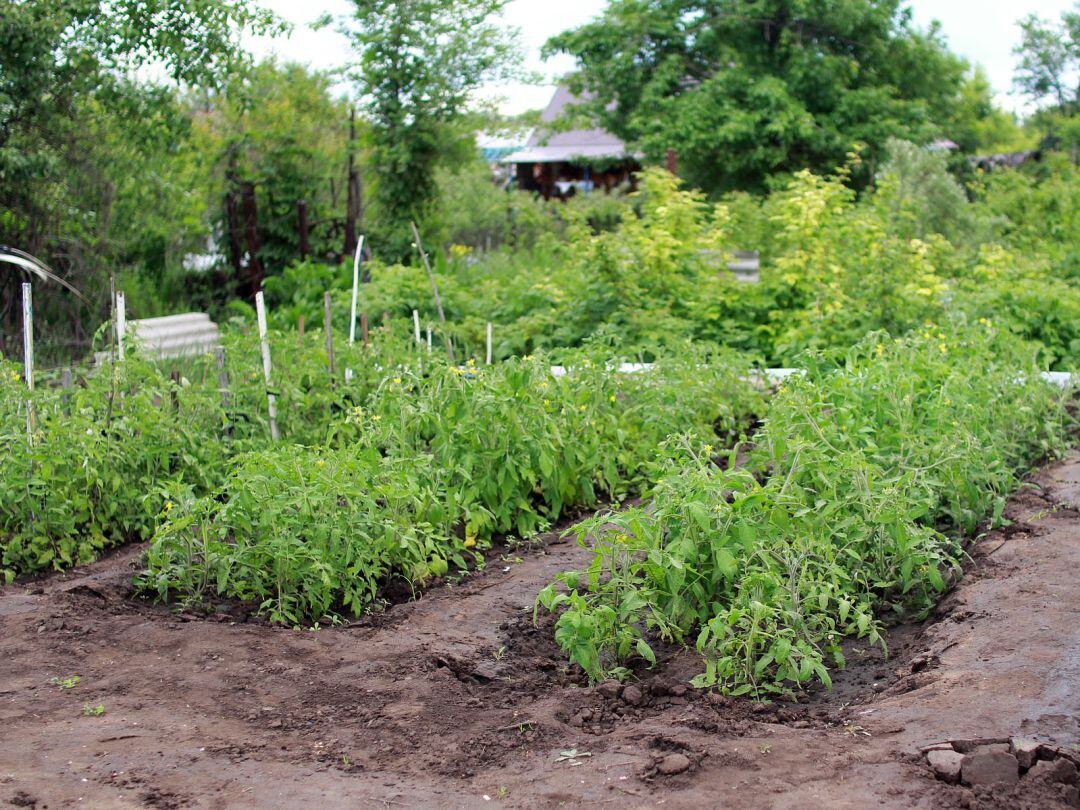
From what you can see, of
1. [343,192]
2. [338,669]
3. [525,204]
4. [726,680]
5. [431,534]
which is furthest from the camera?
[525,204]

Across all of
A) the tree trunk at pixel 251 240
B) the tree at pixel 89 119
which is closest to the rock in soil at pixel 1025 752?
the tree at pixel 89 119

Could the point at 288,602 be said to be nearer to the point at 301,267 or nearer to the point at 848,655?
the point at 848,655

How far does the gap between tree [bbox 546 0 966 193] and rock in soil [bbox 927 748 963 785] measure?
16232 mm

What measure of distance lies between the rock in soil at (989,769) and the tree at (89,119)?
9078 millimetres

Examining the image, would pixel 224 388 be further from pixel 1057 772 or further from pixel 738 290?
pixel 738 290

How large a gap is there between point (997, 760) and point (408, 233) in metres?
12.3

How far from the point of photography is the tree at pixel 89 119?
33.4ft

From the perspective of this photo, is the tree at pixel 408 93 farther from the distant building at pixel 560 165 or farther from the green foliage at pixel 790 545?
the distant building at pixel 560 165

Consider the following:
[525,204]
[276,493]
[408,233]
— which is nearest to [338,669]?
[276,493]

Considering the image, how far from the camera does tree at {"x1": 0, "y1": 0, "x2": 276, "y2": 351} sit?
10172 mm

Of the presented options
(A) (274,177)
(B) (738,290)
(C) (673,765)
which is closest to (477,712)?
(C) (673,765)

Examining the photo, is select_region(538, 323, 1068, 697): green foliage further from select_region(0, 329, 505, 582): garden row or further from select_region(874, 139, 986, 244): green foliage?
select_region(874, 139, 986, 244): green foliage

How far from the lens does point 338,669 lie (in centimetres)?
414

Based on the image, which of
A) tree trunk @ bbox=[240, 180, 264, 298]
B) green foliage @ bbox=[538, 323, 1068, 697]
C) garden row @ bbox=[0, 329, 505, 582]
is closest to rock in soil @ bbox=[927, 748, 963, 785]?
green foliage @ bbox=[538, 323, 1068, 697]
